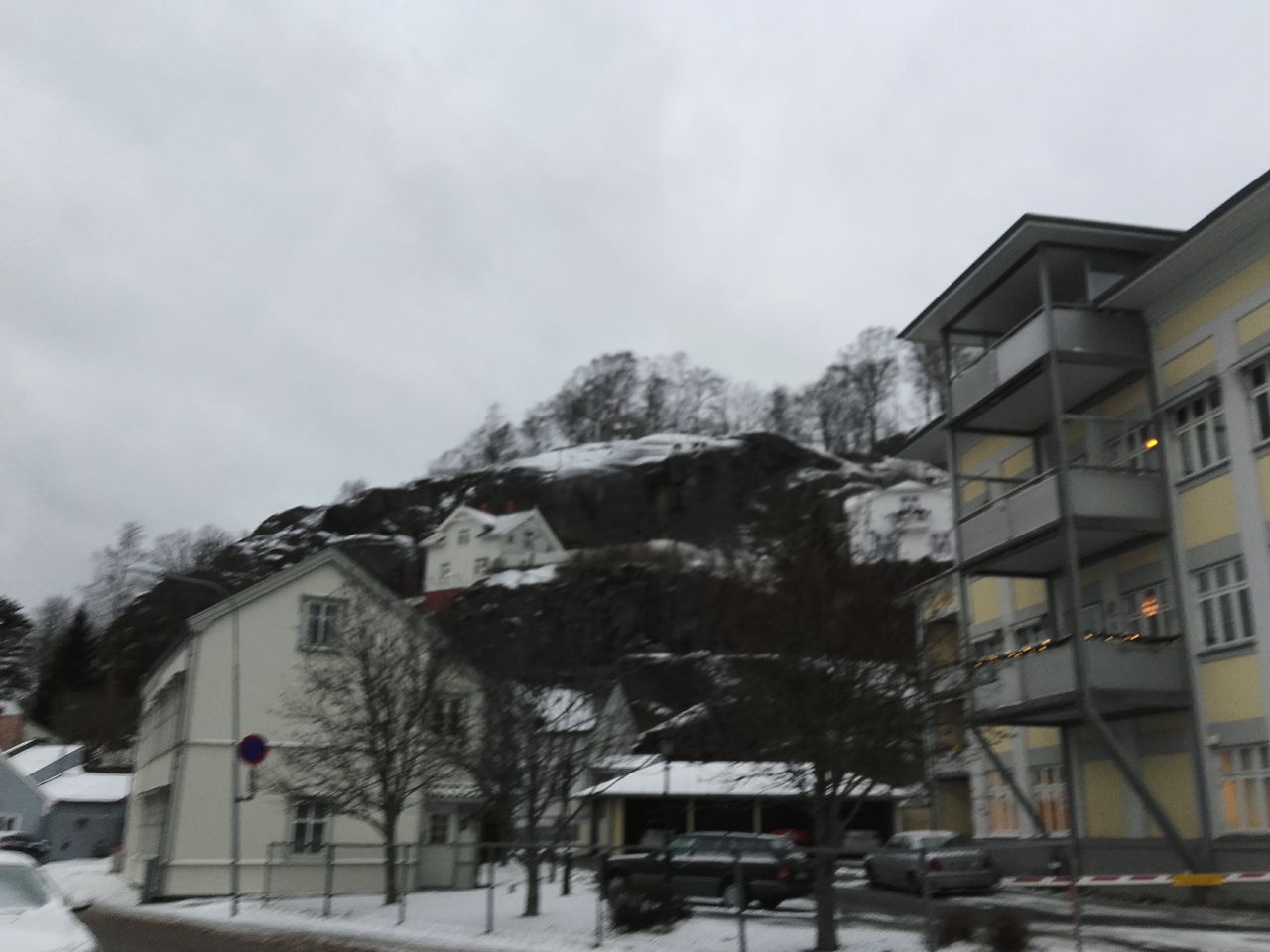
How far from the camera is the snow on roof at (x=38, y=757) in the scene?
63531 millimetres

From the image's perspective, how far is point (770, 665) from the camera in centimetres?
1620

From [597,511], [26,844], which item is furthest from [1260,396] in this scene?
[597,511]

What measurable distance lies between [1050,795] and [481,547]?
68.7 metres

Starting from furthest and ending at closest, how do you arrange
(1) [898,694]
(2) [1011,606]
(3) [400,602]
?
1. (3) [400,602]
2. (2) [1011,606]
3. (1) [898,694]

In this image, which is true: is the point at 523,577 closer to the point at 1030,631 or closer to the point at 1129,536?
the point at 1030,631

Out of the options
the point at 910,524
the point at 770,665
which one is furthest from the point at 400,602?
the point at 910,524

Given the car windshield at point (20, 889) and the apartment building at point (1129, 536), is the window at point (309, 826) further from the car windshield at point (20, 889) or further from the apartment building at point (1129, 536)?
the car windshield at point (20, 889)

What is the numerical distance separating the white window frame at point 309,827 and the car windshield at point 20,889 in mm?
20388

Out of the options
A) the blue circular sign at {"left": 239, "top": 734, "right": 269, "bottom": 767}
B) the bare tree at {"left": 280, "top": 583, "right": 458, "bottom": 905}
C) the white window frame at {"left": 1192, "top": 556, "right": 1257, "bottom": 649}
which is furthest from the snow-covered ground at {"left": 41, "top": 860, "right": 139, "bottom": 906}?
the white window frame at {"left": 1192, "top": 556, "right": 1257, "bottom": 649}

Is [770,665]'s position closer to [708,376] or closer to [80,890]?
[80,890]

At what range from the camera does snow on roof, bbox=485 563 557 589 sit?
8519 cm

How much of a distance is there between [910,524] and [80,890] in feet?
172

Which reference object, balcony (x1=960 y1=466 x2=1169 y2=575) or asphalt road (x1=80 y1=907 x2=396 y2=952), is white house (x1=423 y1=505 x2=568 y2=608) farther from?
asphalt road (x1=80 y1=907 x2=396 y2=952)

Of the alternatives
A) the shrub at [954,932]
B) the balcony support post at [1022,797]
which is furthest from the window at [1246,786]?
the shrub at [954,932]
